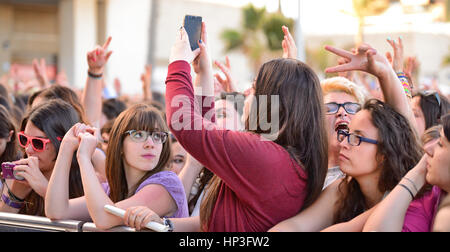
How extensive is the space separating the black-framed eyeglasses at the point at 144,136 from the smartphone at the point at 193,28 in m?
0.76

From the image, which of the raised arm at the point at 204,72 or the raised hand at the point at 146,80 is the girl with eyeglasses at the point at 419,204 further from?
the raised hand at the point at 146,80

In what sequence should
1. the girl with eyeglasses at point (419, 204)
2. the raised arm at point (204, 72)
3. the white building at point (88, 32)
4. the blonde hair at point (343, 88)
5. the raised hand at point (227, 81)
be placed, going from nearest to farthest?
the girl with eyeglasses at point (419, 204) < the raised arm at point (204, 72) < the blonde hair at point (343, 88) < the raised hand at point (227, 81) < the white building at point (88, 32)

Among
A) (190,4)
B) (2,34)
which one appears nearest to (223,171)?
(2,34)

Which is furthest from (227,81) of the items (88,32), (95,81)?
(88,32)

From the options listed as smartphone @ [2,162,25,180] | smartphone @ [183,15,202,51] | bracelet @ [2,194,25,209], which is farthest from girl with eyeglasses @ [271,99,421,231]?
bracelet @ [2,194,25,209]

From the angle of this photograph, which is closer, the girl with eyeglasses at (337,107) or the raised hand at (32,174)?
the raised hand at (32,174)

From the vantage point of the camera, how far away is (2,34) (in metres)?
24.3

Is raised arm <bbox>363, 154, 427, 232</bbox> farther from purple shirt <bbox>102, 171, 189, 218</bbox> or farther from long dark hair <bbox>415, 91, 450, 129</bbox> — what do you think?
long dark hair <bbox>415, 91, 450, 129</bbox>

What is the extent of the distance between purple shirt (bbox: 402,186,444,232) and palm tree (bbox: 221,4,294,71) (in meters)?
34.4

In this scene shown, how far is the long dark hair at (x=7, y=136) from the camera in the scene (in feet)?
12.4

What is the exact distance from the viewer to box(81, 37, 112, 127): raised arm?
4391 millimetres

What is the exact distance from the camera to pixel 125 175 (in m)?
3.11

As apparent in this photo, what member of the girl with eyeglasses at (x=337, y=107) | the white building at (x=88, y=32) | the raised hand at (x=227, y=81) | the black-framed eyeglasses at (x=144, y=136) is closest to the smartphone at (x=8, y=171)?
the black-framed eyeglasses at (x=144, y=136)

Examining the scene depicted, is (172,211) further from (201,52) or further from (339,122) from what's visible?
(339,122)
